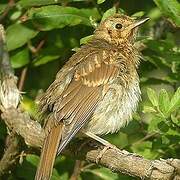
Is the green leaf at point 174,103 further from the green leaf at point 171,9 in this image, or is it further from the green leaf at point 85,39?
the green leaf at point 85,39

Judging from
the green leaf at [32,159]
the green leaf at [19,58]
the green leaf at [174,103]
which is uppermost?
the green leaf at [19,58]

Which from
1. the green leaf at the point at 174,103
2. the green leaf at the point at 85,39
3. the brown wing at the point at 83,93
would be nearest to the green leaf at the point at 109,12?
the green leaf at the point at 85,39

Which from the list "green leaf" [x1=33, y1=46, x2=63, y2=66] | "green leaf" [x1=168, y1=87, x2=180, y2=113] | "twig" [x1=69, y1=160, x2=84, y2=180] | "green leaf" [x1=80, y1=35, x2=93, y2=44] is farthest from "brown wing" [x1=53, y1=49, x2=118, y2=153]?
"twig" [x1=69, y1=160, x2=84, y2=180]

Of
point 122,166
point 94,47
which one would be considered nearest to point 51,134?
point 122,166

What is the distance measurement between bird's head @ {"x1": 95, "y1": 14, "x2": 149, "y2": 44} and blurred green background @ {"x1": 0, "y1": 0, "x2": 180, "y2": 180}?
99mm

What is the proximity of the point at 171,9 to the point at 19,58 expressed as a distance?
1677mm

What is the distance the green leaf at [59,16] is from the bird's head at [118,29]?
0.20 metres

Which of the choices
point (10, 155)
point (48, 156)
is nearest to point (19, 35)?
point (10, 155)

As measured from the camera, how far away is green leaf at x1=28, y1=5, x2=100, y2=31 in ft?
22.1

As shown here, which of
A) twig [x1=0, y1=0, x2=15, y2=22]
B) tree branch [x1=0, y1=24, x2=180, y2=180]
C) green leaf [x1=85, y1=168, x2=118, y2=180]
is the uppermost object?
twig [x1=0, y1=0, x2=15, y2=22]

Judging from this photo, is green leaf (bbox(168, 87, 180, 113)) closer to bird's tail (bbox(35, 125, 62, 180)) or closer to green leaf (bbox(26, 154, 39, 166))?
bird's tail (bbox(35, 125, 62, 180))

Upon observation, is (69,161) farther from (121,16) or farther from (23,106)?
(121,16)

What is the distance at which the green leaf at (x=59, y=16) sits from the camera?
22.1ft

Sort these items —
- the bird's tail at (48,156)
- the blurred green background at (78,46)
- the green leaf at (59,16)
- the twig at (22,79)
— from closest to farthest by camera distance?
the bird's tail at (48,156) < the blurred green background at (78,46) < the green leaf at (59,16) < the twig at (22,79)
